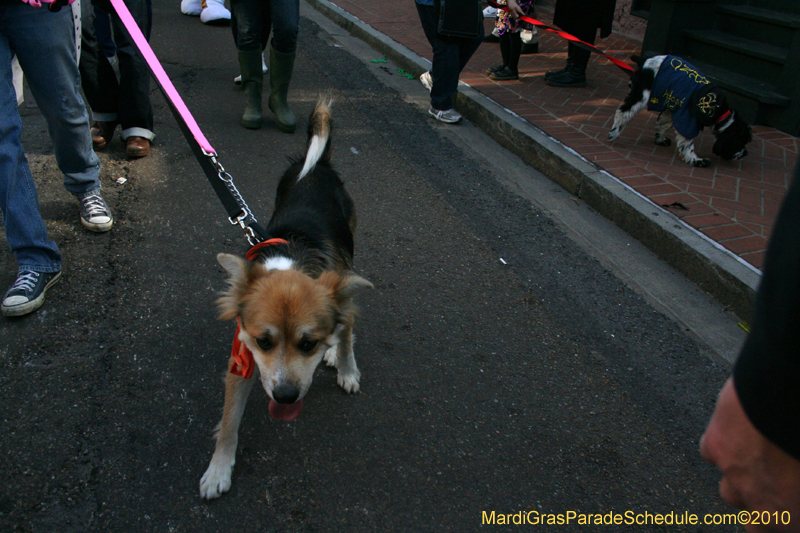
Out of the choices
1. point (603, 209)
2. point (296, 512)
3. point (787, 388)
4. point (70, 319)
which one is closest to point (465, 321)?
point (296, 512)

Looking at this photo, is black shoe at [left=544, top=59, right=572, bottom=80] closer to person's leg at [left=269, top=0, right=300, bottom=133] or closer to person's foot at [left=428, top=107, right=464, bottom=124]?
person's foot at [left=428, top=107, right=464, bottom=124]

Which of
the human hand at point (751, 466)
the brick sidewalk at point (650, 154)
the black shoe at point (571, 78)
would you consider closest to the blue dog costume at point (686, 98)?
the brick sidewalk at point (650, 154)

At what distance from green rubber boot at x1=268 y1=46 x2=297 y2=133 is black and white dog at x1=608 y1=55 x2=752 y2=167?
11.1 ft

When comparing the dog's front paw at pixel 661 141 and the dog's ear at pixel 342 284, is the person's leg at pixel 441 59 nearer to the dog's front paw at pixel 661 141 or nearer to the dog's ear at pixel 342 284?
the dog's front paw at pixel 661 141

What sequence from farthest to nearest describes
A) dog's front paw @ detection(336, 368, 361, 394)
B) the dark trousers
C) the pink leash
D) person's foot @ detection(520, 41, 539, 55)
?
person's foot @ detection(520, 41, 539, 55), the dark trousers, dog's front paw @ detection(336, 368, 361, 394), the pink leash

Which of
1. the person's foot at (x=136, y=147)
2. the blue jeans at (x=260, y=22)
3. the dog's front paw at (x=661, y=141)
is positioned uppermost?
the blue jeans at (x=260, y=22)

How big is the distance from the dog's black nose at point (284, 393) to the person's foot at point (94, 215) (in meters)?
2.46

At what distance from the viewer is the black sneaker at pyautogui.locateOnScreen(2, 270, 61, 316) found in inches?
113

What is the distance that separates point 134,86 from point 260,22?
1431mm

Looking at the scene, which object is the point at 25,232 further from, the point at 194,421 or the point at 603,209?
the point at 603,209

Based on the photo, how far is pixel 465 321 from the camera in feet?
10.6

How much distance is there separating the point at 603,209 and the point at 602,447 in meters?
2.54

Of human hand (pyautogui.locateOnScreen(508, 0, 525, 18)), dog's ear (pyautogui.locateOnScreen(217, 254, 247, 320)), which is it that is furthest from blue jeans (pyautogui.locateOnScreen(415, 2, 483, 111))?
dog's ear (pyautogui.locateOnScreen(217, 254, 247, 320))

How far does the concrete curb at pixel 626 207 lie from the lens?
3.40 metres
